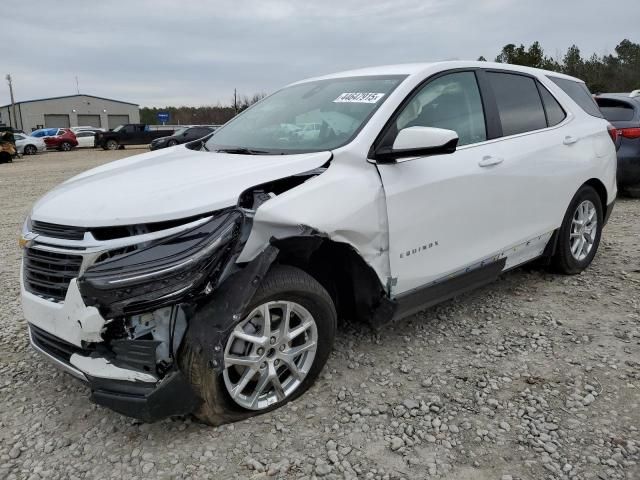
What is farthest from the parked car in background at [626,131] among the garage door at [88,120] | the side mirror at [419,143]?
the garage door at [88,120]

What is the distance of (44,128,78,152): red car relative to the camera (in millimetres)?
33531

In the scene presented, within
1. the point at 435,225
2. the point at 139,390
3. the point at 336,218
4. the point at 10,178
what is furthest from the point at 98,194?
the point at 10,178

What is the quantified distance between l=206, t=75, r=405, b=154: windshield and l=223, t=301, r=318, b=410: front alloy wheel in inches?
37.4

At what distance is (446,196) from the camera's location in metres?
3.14

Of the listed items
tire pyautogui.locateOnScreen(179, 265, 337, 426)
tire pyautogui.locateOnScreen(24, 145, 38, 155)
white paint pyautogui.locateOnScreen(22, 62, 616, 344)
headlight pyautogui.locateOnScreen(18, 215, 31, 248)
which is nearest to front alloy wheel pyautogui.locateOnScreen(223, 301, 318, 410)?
tire pyautogui.locateOnScreen(179, 265, 337, 426)

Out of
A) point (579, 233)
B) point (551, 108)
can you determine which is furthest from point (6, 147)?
point (579, 233)

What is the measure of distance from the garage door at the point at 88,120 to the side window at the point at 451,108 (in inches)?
2589

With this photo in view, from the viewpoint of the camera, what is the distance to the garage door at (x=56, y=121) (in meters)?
59.9

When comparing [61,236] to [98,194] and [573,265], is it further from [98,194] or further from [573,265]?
[573,265]

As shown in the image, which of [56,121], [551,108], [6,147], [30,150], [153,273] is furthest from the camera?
[56,121]

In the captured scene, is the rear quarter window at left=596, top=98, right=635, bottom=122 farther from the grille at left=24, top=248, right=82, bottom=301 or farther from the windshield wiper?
the grille at left=24, top=248, right=82, bottom=301

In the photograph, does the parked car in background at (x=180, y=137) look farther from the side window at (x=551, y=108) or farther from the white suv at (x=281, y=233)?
the white suv at (x=281, y=233)

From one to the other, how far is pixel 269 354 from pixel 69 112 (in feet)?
219

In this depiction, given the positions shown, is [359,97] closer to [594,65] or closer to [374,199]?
[374,199]
